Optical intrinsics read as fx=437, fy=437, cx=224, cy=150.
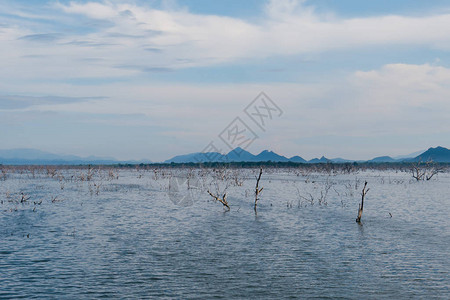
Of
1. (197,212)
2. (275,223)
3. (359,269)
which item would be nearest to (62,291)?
(359,269)

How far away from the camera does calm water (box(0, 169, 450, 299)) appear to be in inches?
493

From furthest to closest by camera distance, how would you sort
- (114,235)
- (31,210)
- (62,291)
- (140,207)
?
(140,207), (31,210), (114,235), (62,291)

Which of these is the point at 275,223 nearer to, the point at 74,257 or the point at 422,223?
the point at 422,223

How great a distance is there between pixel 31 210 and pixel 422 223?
78.5ft

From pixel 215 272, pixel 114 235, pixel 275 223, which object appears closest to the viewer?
pixel 215 272

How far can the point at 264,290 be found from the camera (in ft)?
40.8

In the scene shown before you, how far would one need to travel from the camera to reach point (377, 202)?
34875 mm

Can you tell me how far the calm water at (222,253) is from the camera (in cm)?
1252

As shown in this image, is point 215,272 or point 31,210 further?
point 31,210

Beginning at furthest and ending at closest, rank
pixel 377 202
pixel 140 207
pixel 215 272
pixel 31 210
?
pixel 377 202 < pixel 140 207 < pixel 31 210 < pixel 215 272

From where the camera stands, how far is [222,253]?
16.7m

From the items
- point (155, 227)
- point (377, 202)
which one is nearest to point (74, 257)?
point (155, 227)

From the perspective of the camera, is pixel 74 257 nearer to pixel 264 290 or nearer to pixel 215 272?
pixel 215 272

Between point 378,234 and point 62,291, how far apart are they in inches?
582
